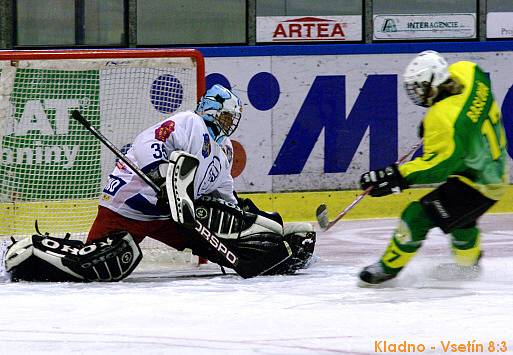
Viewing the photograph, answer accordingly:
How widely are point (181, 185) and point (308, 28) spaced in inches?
166

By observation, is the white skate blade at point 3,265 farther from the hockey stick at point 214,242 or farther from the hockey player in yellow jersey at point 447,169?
the hockey player in yellow jersey at point 447,169

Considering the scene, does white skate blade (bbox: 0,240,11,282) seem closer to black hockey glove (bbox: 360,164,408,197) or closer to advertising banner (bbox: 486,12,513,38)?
black hockey glove (bbox: 360,164,408,197)

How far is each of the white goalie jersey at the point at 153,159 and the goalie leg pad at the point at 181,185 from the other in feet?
0.42

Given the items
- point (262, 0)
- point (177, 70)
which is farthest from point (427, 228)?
point (262, 0)

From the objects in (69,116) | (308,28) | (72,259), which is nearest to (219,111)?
(72,259)

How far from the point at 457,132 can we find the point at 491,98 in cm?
35

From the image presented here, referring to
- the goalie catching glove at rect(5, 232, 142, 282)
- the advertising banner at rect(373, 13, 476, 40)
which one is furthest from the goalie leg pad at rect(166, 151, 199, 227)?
the advertising banner at rect(373, 13, 476, 40)

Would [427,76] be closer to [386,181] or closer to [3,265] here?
[386,181]

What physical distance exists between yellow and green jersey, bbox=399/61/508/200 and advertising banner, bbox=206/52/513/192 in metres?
3.09

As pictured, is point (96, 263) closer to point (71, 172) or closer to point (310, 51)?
point (71, 172)

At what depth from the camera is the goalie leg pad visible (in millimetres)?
5293

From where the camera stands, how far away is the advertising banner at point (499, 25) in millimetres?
9438

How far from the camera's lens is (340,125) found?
834cm

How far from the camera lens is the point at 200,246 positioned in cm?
565
